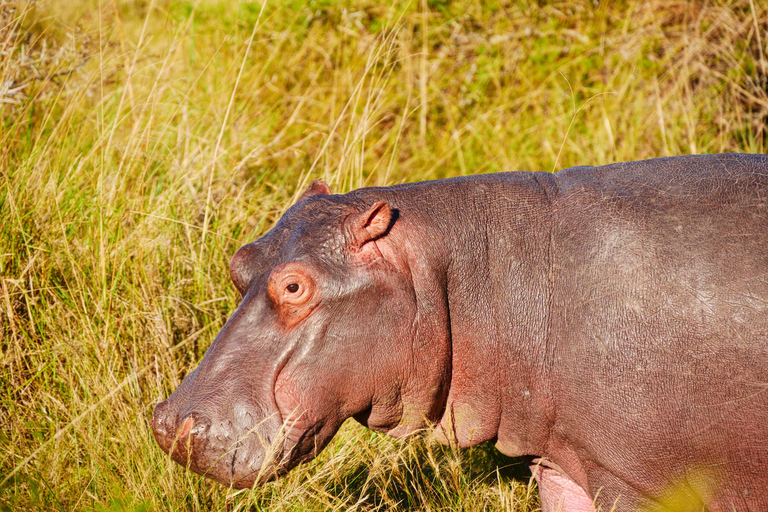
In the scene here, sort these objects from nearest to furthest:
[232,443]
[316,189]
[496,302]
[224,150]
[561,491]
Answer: [232,443] → [496,302] → [561,491] → [316,189] → [224,150]

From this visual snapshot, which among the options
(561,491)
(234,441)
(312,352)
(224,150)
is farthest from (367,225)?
(224,150)

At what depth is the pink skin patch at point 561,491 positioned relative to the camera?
2.79m

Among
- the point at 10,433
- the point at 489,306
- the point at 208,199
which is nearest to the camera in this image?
the point at 489,306

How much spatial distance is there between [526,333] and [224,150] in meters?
2.50

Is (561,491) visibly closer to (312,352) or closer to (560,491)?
(560,491)

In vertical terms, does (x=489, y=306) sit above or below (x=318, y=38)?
below

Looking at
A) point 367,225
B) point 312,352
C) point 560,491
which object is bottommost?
Answer: point 560,491

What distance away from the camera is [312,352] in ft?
7.96

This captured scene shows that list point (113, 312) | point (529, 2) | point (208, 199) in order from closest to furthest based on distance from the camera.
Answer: point (113, 312) < point (208, 199) < point (529, 2)

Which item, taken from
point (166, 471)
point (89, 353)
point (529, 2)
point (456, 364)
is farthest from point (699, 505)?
point (529, 2)

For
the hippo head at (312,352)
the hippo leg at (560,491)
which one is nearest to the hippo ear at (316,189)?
the hippo head at (312,352)

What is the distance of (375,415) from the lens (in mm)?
2588

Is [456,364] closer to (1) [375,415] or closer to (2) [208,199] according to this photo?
(1) [375,415]

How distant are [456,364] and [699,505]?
0.83m
